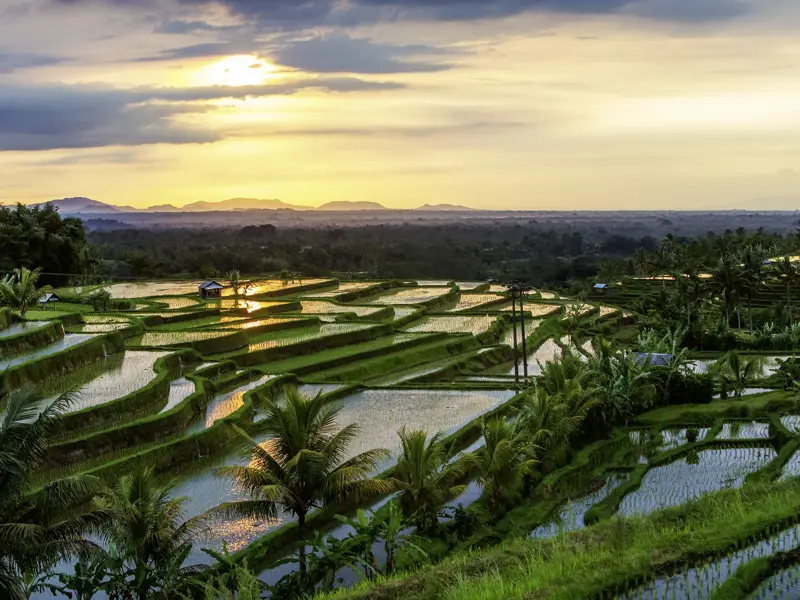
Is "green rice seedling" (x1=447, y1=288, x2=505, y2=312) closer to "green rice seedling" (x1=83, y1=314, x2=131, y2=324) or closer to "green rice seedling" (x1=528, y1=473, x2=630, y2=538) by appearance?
"green rice seedling" (x1=83, y1=314, x2=131, y2=324)

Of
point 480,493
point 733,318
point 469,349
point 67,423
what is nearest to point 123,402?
point 67,423

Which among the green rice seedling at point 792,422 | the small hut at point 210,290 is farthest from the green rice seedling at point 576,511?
the small hut at point 210,290

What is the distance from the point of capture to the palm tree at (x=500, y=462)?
1383 cm

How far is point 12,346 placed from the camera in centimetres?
2205

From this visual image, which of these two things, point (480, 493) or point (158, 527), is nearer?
point (158, 527)

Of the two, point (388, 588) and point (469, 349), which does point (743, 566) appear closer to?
point (388, 588)

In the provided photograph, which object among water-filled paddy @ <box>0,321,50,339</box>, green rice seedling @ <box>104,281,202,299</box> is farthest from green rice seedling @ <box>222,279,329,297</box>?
water-filled paddy @ <box>0,321,50,339</box>

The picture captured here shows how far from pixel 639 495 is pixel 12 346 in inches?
596

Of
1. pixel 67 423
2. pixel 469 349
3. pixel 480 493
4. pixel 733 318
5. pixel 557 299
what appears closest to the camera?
pixel 480 493

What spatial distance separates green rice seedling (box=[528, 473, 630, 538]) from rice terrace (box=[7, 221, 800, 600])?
0.20 feet

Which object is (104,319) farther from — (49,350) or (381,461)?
(381,461)

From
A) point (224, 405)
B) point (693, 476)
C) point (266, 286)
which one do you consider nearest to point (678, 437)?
point (693, 476)

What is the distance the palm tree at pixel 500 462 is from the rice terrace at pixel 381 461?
0.04 m

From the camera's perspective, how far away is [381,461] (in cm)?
1633
